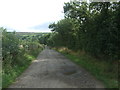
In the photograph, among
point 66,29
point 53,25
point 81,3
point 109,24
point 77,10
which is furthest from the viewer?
point 53,25

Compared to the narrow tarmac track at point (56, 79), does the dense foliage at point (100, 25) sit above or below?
above

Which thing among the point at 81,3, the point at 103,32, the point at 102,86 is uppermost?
the point at 81,3

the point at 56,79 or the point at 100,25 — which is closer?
the point at 56,79

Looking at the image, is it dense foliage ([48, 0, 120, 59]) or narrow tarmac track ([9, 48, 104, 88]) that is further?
dense foliage ([48, 0, 120, 59])

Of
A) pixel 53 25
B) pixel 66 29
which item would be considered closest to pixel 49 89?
pixel 66 29

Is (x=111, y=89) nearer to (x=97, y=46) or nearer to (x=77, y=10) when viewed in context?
(x=97, y=46)

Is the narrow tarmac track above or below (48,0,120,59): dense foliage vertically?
below

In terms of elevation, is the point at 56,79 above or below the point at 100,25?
below

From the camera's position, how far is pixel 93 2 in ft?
39.5

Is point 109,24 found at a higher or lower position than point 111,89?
higher

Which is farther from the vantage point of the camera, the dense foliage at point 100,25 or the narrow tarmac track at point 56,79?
the dense foliage at point 100,25

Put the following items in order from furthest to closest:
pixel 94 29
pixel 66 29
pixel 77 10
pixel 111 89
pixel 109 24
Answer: pixel 66 29, pixel 77 10, pixel 94 29, pixel 109 24, pixel 111 89

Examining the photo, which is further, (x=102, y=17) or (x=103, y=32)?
(x=102, y=17)

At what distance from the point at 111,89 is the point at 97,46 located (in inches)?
192
